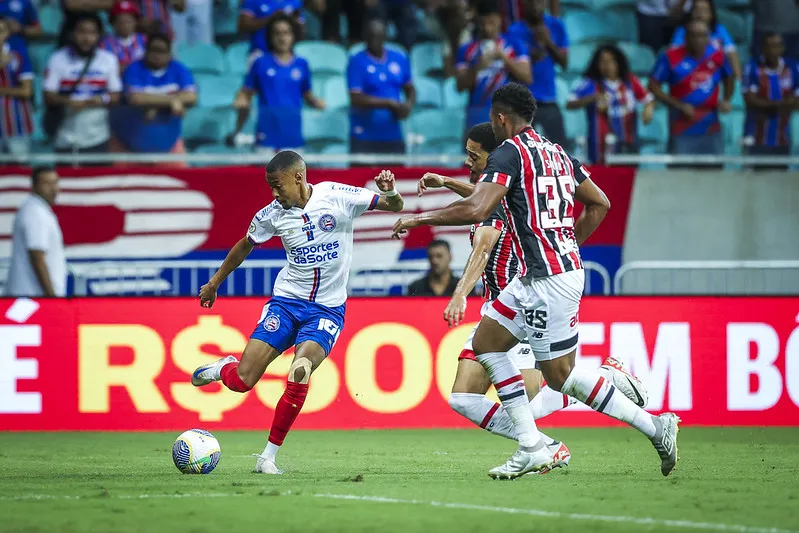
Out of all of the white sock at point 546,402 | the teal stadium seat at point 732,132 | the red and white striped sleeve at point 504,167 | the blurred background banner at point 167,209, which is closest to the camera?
the red and white striped sleeve at point 504,167

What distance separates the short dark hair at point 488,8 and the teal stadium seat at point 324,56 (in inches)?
83.5

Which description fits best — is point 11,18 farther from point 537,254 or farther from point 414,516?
point 414,516

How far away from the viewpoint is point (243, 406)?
42.5 ft

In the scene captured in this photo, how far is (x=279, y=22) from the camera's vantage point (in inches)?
599

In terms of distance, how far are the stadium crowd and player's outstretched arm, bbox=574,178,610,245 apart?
6.11 meters

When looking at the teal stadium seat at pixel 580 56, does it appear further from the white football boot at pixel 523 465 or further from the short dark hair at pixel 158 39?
the white football boot at pixel 523 465

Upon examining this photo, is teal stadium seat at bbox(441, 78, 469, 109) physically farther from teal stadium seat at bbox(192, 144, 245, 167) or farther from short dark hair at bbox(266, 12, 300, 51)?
teal stadium seat at bbox(192, 144, 245, 167)

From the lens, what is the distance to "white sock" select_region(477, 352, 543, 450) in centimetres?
829

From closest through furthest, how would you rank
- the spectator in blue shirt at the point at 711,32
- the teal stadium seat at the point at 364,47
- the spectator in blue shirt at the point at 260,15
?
the spectator in blue shirt at the point at 260,15
the teal stadium seat at the point at 364,47
the spectator in blue shirt at the point at 711,32

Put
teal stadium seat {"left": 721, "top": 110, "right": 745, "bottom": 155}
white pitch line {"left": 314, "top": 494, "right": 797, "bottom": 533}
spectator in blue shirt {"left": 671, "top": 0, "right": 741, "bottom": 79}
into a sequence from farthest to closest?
spectator in blue shirt {"left": 671, "top": 0, "right": 741, "bottom": 79}
teal stadium seat {"left": 721, "top": 110, "right": 745, "bottom": 155}
white pitch line {"left": 314, "top": 494, "right": 797, "bottom": 533}

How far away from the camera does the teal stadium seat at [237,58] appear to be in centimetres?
1712

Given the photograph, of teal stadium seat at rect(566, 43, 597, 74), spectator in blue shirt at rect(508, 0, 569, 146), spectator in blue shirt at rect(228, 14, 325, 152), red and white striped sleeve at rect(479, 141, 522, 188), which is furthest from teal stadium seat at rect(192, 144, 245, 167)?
red and white striped sleeve at rect(479, 141, 522, 188)

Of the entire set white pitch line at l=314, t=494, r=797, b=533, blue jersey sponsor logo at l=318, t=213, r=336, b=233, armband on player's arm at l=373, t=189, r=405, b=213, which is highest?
armband on player's arm at l=373, t=189, r=405, b=213

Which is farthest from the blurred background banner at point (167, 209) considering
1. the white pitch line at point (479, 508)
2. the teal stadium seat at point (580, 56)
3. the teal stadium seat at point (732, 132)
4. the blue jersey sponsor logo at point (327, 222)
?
the white pitch line at point (479, 508)
